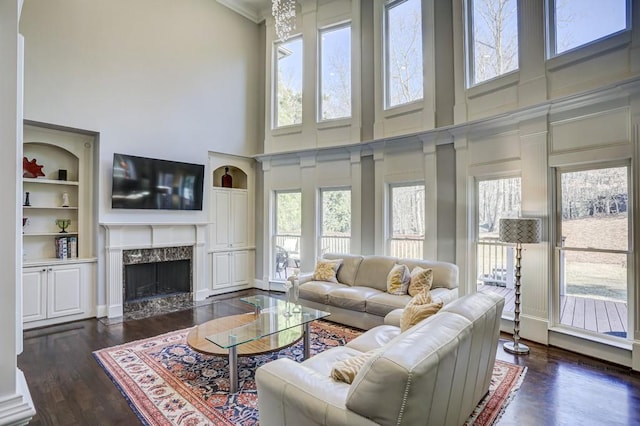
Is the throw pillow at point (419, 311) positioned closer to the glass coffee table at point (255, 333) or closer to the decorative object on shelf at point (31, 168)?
the glass coffee table at point (255, 333)

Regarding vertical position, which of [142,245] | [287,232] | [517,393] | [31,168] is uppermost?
[31,168]

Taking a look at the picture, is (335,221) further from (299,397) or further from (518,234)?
(299,397)

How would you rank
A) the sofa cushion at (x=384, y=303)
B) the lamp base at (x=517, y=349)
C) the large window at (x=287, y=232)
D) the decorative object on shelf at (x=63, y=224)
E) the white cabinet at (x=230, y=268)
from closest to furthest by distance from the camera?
the lamp base at (x=517, y=349) < the sofa cushion at (x=384, y=303) < the decorative object on shelf at (x=63, y=224) < the white cabinet at (x=230, y=268) < the large window at (x=287, y=232)

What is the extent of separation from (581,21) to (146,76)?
618cm

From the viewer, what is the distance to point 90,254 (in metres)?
5.17

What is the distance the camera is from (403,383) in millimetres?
1436

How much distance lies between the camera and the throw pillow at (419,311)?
2.65 metres

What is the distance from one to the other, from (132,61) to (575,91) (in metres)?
6.26

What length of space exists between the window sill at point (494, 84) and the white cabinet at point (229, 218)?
185 inches

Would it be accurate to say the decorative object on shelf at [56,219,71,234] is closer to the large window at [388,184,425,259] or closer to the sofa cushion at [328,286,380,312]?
the sofa cushion at [328,286,380,312]

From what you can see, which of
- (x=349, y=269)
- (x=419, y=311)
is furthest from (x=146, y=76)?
(x=419, y=311)

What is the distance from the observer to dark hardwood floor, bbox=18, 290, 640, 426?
2.55 meters

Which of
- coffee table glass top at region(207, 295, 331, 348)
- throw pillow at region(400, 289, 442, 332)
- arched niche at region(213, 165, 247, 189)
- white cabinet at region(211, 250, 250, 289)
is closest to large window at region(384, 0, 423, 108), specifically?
arched niche at region(213, 165, 247, 189)

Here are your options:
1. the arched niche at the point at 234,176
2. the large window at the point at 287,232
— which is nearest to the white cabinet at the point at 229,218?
the arched niche at the point at 234,176
